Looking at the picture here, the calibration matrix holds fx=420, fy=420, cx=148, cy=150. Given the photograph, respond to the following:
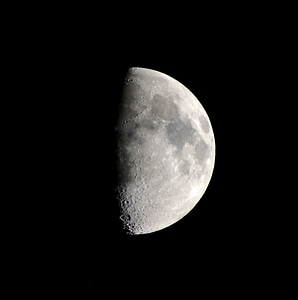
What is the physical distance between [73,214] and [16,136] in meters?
0.82

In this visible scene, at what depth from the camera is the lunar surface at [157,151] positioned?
3514 millimetres

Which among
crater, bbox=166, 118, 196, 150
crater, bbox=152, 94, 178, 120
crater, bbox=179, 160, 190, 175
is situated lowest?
crater, bbox=179, 160, 190, 175

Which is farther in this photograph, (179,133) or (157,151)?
(179,133)

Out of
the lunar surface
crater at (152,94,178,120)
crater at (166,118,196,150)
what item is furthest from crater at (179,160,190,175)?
crater at (152,94,178,120)

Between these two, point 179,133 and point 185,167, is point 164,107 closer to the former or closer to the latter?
point 179,133

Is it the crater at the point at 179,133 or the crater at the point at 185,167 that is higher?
the crater at the point at 179,133

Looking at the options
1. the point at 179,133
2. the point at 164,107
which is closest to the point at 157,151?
the point at 179,133

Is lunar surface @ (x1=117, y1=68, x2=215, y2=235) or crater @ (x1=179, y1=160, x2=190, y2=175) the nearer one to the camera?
lunar surface @ (x1=117, y1=68, x2=215, y2=235)

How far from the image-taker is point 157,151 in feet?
11.6

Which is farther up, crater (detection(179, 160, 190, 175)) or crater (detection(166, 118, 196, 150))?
crater (detection(166, 118, 196, 150))

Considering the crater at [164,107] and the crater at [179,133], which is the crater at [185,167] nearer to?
the crater at [179,133]

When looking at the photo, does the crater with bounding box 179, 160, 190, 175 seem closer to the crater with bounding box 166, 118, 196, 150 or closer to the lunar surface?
the lunar surface

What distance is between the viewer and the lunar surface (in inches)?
138

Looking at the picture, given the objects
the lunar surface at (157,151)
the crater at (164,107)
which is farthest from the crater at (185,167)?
the crater at (164,107)
